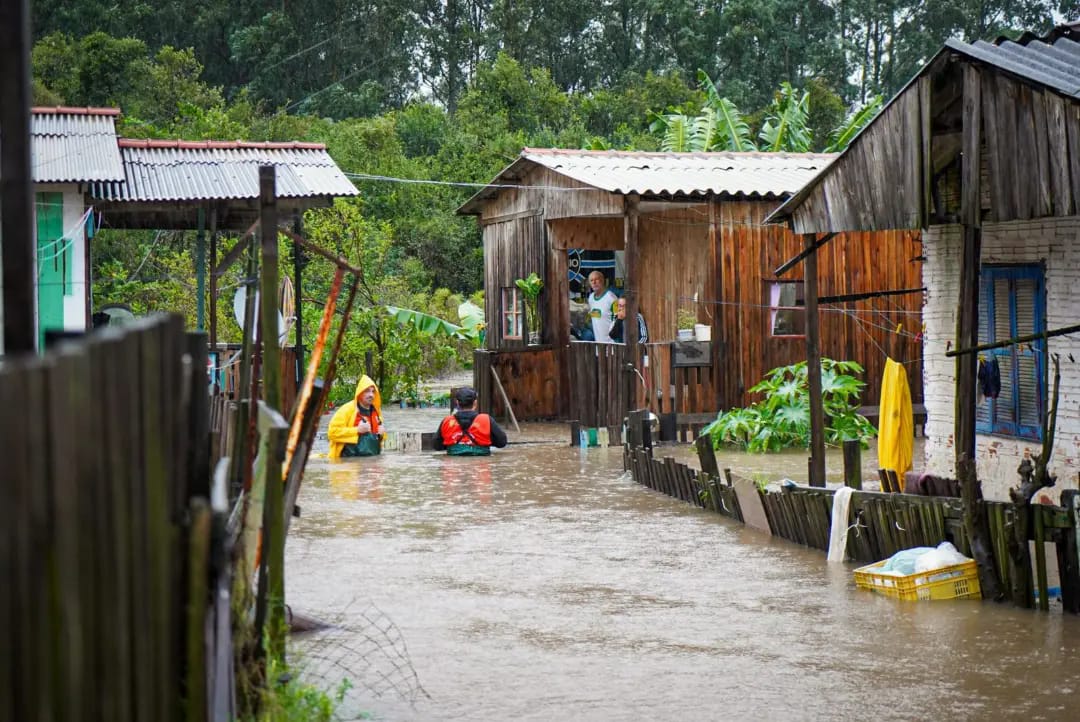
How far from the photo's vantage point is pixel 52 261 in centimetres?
1659

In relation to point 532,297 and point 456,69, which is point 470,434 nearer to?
point 532,297

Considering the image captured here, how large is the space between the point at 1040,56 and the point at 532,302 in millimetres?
12482

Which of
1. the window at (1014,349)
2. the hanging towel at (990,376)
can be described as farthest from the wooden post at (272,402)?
the hanging towel at (990,376)

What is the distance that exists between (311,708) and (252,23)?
46.6 m

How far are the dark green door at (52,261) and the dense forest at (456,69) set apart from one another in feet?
58.3

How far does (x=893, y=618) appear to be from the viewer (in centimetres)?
926

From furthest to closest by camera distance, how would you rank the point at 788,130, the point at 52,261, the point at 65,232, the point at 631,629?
1. the point at 788,130
2. the point at 65,232
3. the point at 52,261
4. the point at 631,629

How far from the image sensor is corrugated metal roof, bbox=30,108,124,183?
626 inches

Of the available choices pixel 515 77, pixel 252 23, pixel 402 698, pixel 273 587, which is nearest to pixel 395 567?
pixel 402 698

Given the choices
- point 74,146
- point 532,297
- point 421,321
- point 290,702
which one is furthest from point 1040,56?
point 421,321

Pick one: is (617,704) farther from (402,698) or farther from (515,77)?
(515,77)

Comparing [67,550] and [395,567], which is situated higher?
[67,550]

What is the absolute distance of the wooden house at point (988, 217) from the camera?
994 cm

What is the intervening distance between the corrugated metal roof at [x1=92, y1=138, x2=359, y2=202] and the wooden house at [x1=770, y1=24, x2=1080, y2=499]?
708 centimetres
